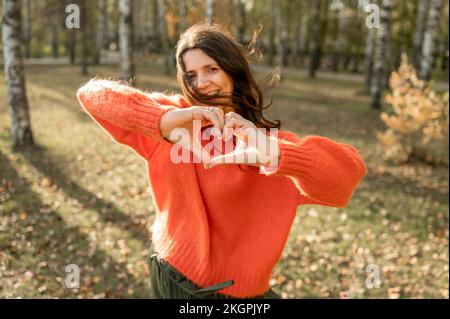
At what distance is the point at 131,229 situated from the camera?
20.4ft

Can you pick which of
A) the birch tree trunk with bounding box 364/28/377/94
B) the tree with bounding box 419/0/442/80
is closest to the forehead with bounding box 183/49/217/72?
the tree with bounding box 419/0/442/80

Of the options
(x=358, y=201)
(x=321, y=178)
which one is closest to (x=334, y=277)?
(x=358, y=201)

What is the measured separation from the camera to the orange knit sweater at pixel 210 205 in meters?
1.88

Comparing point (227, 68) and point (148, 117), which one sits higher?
point (227, 68)

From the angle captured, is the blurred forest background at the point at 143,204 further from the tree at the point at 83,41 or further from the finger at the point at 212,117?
the tree at the point at 83,41

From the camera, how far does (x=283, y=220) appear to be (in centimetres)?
201

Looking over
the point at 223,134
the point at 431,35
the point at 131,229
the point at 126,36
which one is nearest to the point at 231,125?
the point at 223,134

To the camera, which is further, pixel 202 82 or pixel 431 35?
pixel 431 35

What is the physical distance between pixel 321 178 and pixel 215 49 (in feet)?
2.52

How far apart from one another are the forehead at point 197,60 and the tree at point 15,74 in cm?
728

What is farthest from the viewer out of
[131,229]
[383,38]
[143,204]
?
[383,38]

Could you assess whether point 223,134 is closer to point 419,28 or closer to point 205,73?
point 205,73

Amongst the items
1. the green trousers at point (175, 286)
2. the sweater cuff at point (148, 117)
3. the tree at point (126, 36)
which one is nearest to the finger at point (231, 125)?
the sweater cuff at point (148, 117)

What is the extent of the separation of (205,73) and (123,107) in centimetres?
41
